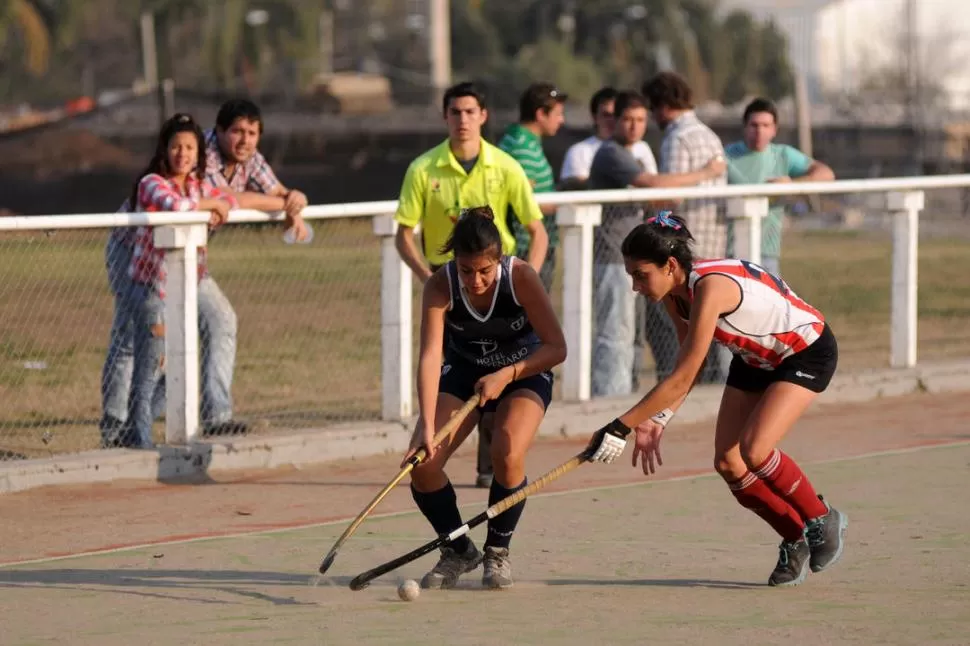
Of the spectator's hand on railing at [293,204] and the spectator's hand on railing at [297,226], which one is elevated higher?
the spectator's hand on railing at [293,204]

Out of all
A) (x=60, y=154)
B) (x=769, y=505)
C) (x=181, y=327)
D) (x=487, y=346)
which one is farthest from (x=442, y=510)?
(x=60, y=154)

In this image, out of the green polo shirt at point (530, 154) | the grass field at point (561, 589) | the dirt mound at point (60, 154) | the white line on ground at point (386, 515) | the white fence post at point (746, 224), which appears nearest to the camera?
the grass field at point (561, 589)

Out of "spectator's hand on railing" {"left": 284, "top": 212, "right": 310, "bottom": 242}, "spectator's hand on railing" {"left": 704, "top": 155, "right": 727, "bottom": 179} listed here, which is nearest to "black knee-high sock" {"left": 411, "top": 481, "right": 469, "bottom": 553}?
"spectator's hand on railing" {"left": 284, "top": 212, "right": 310, "bottom": 242}

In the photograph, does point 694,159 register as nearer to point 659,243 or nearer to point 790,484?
point 790,484

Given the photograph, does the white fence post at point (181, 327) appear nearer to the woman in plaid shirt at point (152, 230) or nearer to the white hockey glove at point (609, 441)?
the woman in plaid shirt at point (152, 230)

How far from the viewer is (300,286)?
10.8m

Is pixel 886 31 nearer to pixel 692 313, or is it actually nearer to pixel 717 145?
pixel 717 145

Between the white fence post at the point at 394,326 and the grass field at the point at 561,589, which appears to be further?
the white fence post at the point at 394,326

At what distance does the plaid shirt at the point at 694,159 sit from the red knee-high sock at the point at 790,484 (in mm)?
4235

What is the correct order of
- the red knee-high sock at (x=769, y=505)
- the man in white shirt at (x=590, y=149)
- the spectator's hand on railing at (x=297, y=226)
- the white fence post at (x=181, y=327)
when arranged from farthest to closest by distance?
the man in white shirt at (x=590, y=149) < the spectator's hand on railing at (x=297, y=226) < the white fence post at (x=181, y=327) < the red knee-high sock at (x=769, y=505)

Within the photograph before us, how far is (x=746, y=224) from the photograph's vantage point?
11039mm

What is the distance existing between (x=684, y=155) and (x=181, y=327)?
3.48 metres

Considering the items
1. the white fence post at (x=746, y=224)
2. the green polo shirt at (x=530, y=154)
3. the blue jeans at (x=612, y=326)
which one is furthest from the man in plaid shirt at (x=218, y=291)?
the white fence post at (x=746, y=224)

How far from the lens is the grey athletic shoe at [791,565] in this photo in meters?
6.64
